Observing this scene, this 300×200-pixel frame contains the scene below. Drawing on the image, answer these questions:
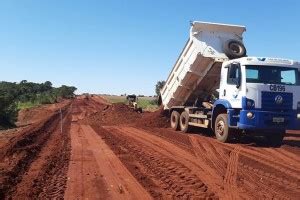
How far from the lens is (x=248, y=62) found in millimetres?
14641

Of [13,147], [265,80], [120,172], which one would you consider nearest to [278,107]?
[265,80]

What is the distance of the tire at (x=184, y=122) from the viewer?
64.2 feet

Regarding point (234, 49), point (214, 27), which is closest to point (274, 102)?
point (234, 49)

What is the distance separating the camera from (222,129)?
15.9 metres

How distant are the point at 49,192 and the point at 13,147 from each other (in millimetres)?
6153

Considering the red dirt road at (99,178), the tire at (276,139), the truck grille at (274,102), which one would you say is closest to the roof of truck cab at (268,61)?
the truck grille at (274,102)

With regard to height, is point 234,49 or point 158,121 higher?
point 234,49

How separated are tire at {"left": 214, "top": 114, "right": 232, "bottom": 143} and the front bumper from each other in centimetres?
75

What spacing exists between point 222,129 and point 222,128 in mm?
37

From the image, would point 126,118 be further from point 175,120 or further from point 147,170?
point 147,170

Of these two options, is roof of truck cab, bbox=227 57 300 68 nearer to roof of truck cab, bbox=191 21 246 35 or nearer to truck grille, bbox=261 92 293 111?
truck grille, bbox=261 92 293 111

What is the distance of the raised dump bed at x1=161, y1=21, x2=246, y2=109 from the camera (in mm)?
16797

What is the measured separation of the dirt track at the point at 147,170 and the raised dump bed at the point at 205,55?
3016 millimetres

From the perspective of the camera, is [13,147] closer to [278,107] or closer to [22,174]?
[22,174]
